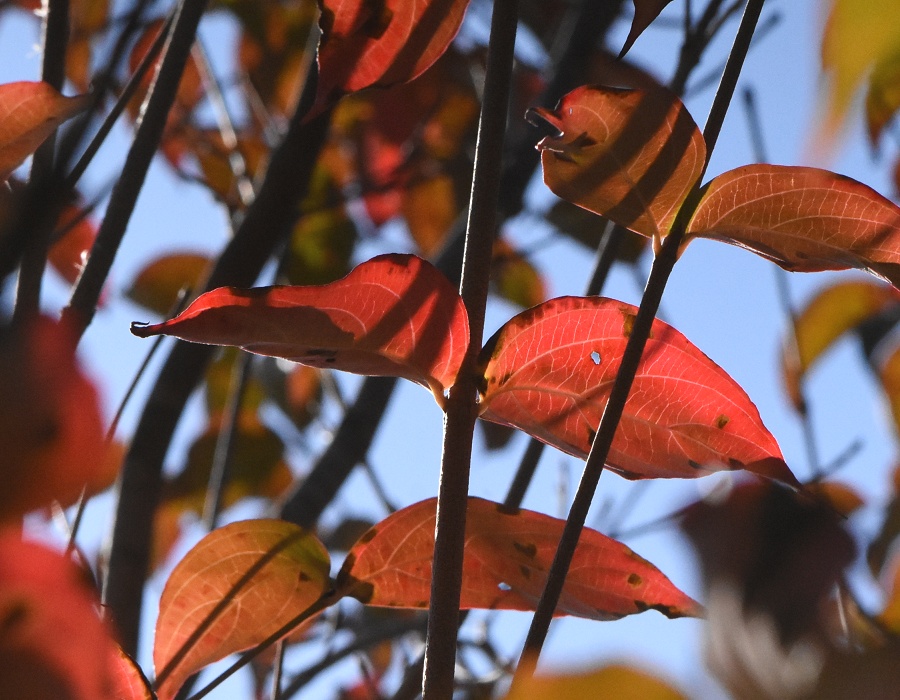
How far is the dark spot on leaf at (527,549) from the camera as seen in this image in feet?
1.35

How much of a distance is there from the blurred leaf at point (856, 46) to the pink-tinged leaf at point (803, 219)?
18 centimetres

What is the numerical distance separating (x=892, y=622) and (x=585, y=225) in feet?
2.32

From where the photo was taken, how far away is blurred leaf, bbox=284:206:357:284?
1114mm

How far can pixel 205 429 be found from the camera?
4.16 feet

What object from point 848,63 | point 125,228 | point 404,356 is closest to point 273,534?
point 404,356

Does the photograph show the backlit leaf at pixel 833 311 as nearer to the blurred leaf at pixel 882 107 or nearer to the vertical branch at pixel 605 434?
the blurred leaf at pixel 882 107

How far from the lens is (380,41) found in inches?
16.2

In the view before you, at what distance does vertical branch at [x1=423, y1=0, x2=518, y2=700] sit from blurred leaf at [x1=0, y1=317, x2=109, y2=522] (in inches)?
6.8

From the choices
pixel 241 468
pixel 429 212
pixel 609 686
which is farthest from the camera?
pixel 429 212

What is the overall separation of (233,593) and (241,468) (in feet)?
2.76

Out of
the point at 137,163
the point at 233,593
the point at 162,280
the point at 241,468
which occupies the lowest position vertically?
the point at 241,468

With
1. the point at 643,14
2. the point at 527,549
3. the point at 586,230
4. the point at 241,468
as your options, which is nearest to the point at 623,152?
the point at 643,14

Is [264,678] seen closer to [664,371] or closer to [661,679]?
[664,371]

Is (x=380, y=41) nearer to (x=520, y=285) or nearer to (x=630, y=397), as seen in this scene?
(x=630, y=397)
